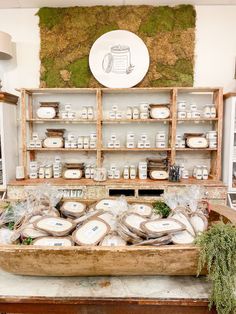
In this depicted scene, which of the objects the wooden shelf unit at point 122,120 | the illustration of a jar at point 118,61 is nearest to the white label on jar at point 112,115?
the wooden shelf unit at point 122,120

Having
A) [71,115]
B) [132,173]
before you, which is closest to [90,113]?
[71,115]

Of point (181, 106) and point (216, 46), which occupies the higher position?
point (216, 46)

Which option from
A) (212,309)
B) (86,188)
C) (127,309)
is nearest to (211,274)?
(212,309)

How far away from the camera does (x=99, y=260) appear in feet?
2.87

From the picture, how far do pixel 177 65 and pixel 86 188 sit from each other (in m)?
1.77

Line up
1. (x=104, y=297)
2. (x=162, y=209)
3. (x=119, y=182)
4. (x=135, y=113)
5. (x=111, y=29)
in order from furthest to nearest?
(x=111, y=29), (x=135, y=113), (x=119, y=182), (x=162, y=209), (x=104, y=297)

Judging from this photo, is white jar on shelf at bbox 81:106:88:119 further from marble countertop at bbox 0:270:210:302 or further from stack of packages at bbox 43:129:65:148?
marble countertop at bbox 0:270:210:302

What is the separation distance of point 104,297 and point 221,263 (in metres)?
0.39

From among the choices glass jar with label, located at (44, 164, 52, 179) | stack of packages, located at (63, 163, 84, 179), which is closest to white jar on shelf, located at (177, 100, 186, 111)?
stack of packages, located at (63, 163, 84, 179)

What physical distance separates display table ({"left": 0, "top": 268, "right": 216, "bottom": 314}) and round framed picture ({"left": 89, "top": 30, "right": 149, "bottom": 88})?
2.58m

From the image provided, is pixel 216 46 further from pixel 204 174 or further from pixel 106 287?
pixel 106 287

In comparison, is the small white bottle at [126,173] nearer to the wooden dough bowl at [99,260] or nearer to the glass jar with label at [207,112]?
the glass jar with label at [207,112]

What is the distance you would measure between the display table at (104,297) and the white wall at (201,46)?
9.04 ft

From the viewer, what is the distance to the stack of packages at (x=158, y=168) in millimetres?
2998
